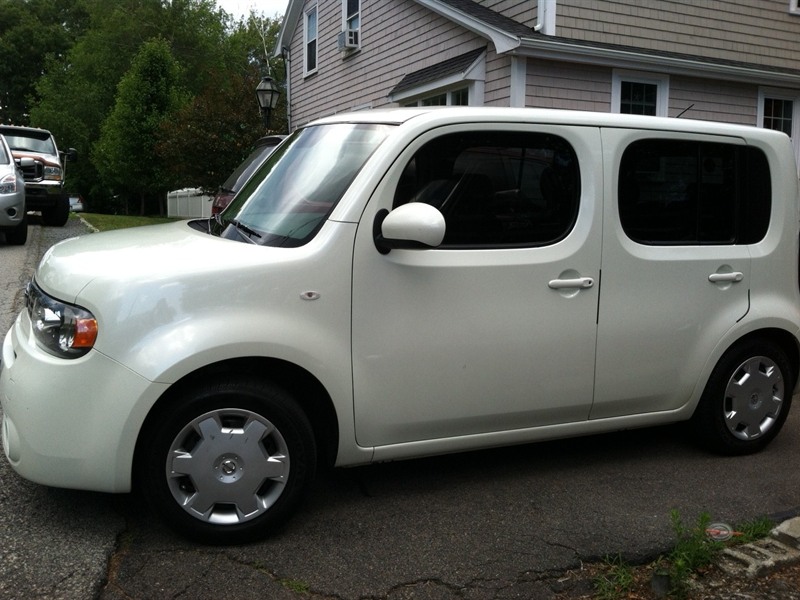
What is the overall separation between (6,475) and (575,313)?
9.28 ft

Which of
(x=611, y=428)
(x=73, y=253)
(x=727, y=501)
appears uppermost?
(x=73, y=253)

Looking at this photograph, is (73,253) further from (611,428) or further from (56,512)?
(611,428)

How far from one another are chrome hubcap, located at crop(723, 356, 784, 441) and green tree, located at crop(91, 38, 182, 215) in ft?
99.1

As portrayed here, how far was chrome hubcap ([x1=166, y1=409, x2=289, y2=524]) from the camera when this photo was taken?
3.13 metres

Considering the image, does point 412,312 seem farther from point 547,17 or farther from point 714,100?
point 714,100

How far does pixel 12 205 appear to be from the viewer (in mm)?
11234

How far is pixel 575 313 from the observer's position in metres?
3.85

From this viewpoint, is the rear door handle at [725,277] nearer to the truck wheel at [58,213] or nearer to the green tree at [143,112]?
the truck wheel at [58,213]

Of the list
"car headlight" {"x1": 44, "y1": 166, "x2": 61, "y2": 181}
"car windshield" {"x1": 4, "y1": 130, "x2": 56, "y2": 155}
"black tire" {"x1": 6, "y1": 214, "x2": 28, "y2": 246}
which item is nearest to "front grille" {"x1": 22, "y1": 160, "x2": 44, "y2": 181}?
"car headlight" {"x1": 44, "y1": 166, "x2": 61, "y2": 181}

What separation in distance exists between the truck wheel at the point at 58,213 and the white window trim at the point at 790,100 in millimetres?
12376

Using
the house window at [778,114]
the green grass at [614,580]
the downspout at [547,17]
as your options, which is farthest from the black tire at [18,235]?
the house window at [778,114]

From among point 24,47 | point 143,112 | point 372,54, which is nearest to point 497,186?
point 372,54

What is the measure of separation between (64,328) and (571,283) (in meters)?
2.26

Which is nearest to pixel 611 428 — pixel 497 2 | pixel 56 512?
pixel 56 512
